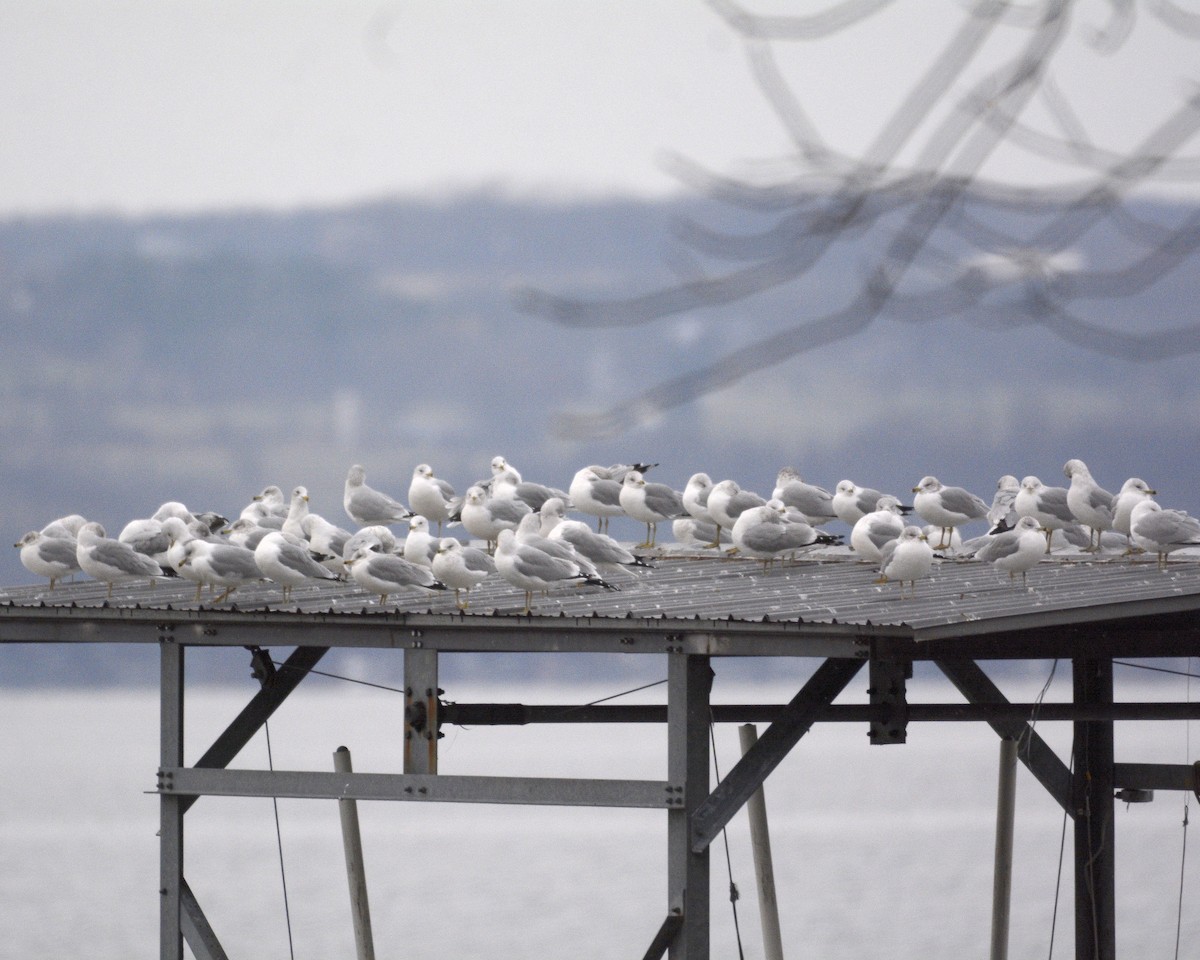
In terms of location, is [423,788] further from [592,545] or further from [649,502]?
[649,502]

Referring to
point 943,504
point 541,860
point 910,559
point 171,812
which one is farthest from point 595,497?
point 541,860

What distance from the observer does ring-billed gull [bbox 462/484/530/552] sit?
608 inches

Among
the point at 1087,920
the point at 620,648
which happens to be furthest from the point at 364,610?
the point at 1087,920

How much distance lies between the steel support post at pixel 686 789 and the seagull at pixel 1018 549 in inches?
146

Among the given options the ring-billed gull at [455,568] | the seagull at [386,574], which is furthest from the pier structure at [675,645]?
the ring-billed gull at [455,568]

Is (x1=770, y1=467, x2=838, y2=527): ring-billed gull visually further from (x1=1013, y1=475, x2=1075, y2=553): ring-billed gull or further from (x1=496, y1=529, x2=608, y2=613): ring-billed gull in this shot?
(x1=496, y1=529, x2=608, y2=613): ring-billed gull

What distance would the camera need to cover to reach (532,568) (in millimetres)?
11688

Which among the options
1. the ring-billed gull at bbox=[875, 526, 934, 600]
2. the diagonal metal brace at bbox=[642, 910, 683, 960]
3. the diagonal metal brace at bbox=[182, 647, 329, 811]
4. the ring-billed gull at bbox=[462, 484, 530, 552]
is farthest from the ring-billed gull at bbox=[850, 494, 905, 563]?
the diagonal metal brace at bbox=[642, 910, 683, 960]

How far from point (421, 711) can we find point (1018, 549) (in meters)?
4.55

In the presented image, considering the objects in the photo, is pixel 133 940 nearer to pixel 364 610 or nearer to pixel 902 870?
pixel 902 870

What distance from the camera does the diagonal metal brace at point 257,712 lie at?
1167cm

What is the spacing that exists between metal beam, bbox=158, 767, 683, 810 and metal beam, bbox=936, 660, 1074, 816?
4.10 metres

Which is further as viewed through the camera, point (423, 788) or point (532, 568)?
point (532, 568)

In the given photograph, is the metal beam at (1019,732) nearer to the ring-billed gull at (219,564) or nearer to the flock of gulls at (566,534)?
the flock of gulls at (566,534)
